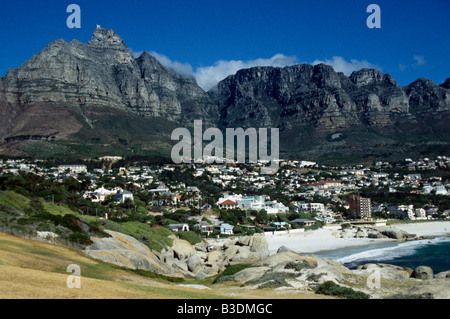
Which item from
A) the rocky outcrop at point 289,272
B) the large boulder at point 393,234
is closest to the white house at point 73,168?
the large boulder at point 393,234

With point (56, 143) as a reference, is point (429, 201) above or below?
below

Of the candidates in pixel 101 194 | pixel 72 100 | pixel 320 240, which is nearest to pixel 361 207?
pixel 320 240

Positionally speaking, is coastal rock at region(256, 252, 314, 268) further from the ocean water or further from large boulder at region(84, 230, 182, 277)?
the ocean water

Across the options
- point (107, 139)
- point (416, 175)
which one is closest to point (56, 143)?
point (107, 139)

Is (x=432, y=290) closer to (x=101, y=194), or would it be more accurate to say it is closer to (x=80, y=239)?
(x=80, y=239)

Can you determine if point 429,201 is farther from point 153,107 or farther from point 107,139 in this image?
point 153,107

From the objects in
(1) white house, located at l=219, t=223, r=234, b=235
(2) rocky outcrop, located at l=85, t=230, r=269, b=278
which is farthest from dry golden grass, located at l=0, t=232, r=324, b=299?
(1) white house, located at l=219, t=223, r=234, b=235

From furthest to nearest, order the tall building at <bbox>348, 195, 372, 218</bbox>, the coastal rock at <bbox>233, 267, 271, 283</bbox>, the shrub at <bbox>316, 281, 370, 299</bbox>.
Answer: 1. the tall building at <bbox>348, 195, 372, 218</bbox>
2. the coastal rock at <bbox>233, 267, 271, 283</bbox>
3. the shrub at <bbox>316, 281, 370, 299</bbox>
